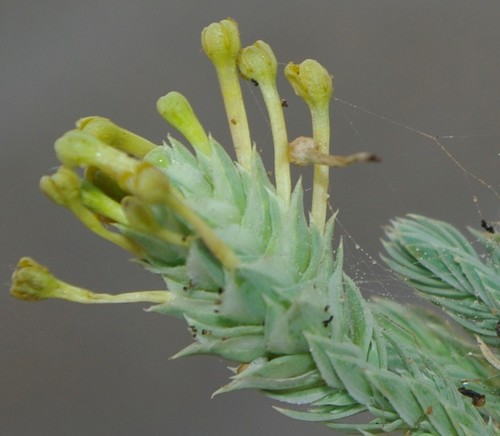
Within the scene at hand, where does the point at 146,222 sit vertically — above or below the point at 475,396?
above

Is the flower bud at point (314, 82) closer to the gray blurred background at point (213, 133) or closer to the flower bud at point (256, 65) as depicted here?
the flower bud at point (256, 65)

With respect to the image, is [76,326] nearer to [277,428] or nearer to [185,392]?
[185,392]

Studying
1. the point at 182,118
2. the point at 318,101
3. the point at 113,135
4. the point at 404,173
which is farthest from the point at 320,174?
the point at 404,173

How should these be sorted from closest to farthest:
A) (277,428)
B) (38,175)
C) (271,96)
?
(271,96)
(277,428)
(38,175)

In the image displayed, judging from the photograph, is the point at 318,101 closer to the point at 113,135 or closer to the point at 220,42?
the point at 220,42

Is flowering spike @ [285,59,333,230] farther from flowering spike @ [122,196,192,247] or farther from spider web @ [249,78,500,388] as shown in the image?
spider web @ [249,78,500,388]

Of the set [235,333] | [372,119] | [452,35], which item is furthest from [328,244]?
[452,35]
